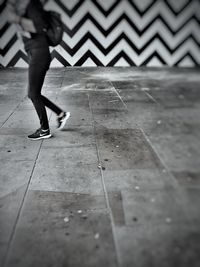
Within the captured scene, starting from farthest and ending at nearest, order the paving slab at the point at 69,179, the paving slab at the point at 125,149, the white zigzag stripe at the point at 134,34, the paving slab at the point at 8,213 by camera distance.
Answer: the white zigzag stripe at the point at 134,34, the paving slab at the point at 125,149, the paving slab at the point at 69,179, the paving slab at the point at 8,213

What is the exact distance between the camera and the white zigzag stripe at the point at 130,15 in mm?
9781

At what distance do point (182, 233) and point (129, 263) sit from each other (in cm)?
54

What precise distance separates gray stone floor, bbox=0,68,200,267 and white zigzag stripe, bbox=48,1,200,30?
5.92 m

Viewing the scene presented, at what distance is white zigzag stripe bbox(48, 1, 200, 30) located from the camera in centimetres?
978

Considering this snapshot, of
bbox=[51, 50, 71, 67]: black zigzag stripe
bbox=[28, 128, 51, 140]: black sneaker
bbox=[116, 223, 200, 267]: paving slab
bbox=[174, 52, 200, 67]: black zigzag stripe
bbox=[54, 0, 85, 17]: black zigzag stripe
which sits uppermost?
bbox=[54, 0, 85, 17]: black zigzag stripe

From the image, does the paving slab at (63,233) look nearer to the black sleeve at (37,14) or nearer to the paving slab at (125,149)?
the paving slab at (125,149)

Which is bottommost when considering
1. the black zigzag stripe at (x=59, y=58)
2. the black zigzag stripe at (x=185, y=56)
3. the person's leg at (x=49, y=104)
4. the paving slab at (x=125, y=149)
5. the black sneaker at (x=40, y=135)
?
the black zigzag stripe at (x=185, y=56)

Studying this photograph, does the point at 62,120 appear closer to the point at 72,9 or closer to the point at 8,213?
the point at 8,213

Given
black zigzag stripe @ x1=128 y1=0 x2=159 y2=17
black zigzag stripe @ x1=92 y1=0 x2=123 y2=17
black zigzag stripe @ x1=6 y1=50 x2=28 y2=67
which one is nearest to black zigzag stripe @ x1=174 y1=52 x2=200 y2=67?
black zigzag stripe @ x1=128 y1=0 x2=159 y2=17

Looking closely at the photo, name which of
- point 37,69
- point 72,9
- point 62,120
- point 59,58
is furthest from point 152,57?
point 37,69

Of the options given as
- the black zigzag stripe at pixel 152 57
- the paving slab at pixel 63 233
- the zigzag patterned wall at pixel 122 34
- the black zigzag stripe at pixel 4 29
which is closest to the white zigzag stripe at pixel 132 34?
the zigzag patterned wall at pixel 122 34

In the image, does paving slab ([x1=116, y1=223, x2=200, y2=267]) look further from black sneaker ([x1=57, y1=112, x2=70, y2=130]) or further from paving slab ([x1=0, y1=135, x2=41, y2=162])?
black sneaker ([x1=57, y1=112, x2=70, y2=130])

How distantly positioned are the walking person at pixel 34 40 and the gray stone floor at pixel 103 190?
1.98ft

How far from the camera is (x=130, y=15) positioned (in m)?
9.91
